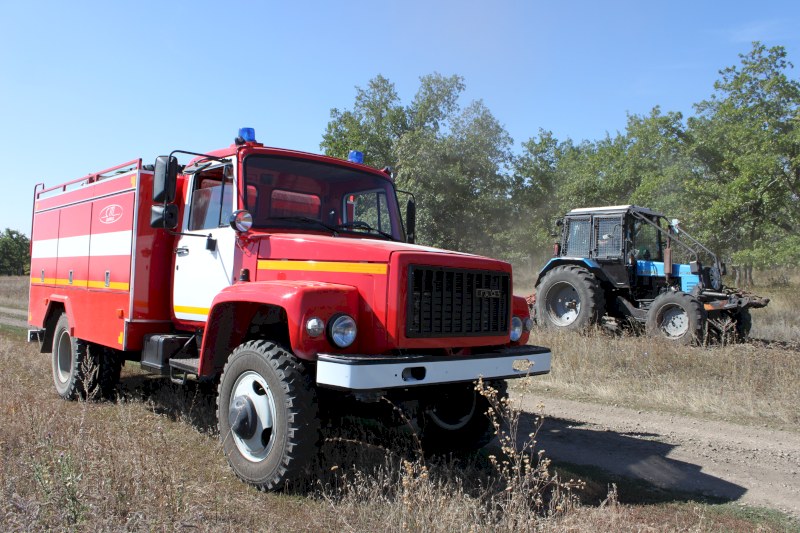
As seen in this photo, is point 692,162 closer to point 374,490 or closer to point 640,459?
point 640,459

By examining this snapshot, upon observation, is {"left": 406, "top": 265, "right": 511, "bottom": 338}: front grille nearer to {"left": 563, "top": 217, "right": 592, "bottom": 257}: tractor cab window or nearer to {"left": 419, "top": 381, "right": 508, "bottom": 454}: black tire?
{"left": 419, "top": 381, "right": 508, "bottom": 454}: black tire

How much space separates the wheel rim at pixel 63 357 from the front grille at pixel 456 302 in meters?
5.02

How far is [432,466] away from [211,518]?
170cm

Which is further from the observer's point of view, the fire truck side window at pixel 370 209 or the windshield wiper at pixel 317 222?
the fire truck side window at pixel 370 209

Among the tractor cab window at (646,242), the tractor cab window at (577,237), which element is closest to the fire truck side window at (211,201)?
the tractor cab window at (577,237)

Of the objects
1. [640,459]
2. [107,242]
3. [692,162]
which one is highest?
[692,162]

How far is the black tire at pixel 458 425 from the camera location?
529 cm

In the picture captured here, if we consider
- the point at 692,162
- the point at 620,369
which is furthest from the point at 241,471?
the point at 692,162

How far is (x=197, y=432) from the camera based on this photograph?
219 inches

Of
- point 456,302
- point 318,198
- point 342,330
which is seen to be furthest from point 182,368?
point 456,302

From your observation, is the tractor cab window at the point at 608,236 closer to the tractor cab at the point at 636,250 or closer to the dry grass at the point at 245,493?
the tractor cab at the point at 636,250

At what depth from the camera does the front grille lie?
4.25 meters

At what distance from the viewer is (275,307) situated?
4.55 metres

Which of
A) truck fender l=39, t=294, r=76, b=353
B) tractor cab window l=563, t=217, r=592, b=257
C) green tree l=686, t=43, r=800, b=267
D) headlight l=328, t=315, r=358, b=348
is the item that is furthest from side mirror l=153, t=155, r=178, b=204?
green tree l=686, t=43, r=800, b=267
